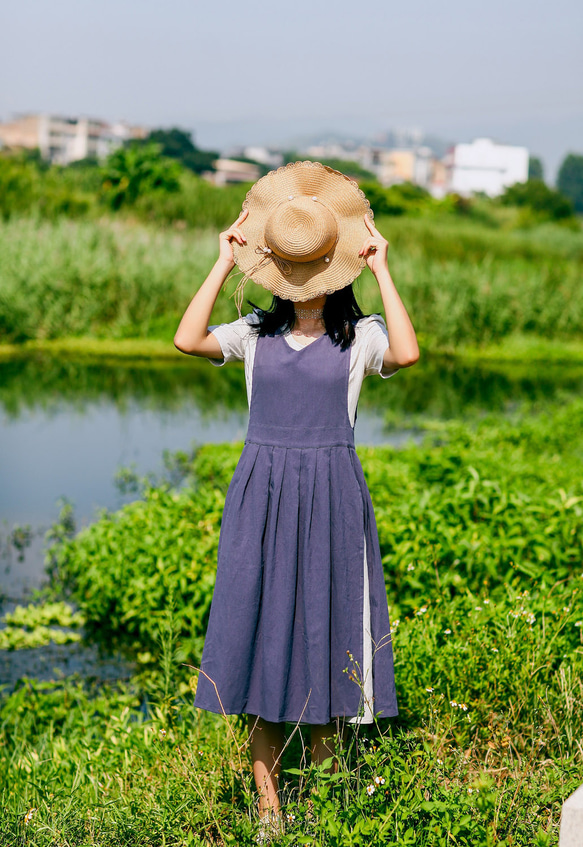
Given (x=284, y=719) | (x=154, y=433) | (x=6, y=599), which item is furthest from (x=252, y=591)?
(x=154, y=433)

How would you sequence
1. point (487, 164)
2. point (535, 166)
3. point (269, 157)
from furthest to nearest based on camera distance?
point (535, 166) < point (487, 164) < point (269, 157)

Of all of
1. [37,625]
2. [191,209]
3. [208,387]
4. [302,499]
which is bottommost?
[208,387]

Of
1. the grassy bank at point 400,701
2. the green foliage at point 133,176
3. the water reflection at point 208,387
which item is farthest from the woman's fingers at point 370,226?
the green foliage at point 133,176

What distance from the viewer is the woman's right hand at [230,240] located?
2495 mm

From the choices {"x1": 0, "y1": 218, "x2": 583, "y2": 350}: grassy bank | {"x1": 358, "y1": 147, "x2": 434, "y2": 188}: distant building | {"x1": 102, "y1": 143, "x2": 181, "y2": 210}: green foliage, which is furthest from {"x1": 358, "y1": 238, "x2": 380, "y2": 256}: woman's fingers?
{"x1": 358, "y1": 147, "x2": 434, "y2": 188}: distant building

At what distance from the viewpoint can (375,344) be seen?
2477 mm

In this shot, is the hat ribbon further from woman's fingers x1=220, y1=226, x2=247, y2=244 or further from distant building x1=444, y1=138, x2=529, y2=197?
distant building x1=444, y1=138, x2=529, y2=197

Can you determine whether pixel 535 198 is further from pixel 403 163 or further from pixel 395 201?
pixel 403 163

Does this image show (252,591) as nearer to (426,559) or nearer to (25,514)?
(426,559)

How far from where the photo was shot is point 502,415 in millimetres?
9672

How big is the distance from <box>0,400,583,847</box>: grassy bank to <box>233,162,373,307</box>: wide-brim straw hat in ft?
3.79

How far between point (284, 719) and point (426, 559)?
186cm

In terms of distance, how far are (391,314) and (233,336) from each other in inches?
17.7

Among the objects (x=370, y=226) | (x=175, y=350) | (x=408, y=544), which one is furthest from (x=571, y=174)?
(x=370, y=226)
